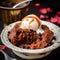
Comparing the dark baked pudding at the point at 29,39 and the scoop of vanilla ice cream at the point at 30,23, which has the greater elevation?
the scoop of vanilla ice cream at the point at 30,23

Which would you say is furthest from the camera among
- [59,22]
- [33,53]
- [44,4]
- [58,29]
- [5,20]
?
[44,4]

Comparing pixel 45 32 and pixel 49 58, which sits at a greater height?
pixel 45 32

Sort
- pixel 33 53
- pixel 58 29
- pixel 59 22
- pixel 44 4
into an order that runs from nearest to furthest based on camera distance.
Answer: pixel 33 53 → pixel 58 29 → pixel 59 22 → pixel 44 4

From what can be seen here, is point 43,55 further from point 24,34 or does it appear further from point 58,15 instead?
point 58,15

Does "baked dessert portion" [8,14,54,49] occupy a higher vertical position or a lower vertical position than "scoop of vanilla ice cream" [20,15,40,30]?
lower

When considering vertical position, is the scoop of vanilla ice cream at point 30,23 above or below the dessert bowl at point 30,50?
above

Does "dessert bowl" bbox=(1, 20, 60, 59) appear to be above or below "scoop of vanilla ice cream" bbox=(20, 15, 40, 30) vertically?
below

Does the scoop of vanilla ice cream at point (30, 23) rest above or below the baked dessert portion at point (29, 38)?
above

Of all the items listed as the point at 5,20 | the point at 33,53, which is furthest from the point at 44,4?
the point at 33,53
